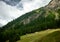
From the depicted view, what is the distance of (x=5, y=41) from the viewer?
85688 mm

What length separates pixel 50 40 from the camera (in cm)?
7469

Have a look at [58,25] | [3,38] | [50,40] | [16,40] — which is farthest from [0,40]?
[58,25]

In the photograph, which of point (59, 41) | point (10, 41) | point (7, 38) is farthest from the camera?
point (7, 38)

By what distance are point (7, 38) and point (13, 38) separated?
4158 mm

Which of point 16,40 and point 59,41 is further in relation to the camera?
point 16,40

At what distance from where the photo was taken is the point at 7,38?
280 ft

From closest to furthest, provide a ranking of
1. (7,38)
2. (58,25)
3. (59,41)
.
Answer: (59,41)
(7,38)
(58,25)

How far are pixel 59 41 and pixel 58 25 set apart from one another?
132 ft

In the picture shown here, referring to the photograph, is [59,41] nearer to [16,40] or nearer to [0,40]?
[16,40]

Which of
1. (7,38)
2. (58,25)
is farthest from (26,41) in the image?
(58,25)

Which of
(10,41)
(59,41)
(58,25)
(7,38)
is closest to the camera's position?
(59,41)

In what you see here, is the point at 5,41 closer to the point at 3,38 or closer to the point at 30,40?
the point at 3,38

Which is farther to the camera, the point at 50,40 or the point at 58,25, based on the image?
the point at 58,25

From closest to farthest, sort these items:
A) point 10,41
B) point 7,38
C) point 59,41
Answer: point 59,41, point 10,41, point 7,38
